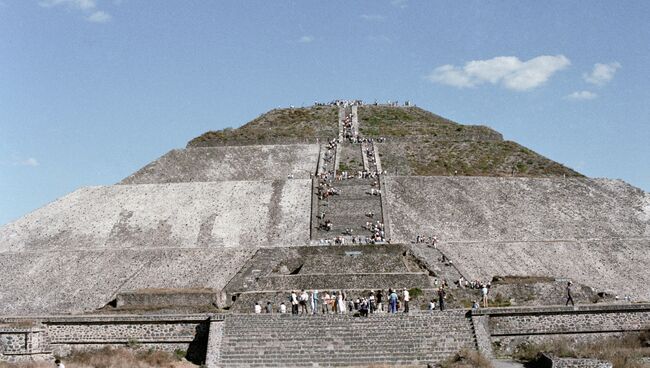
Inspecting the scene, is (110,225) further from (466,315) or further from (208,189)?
(466,315)

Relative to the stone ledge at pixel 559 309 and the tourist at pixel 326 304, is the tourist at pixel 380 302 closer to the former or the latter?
the tourist at pixel 326 304

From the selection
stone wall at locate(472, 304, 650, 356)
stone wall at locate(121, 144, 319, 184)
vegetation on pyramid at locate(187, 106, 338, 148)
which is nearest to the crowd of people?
stone wall at locate(472, 304, 650, 356)

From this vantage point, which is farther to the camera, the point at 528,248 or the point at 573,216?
the point at 573,216

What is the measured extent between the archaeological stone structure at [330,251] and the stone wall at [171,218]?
137 millimetres

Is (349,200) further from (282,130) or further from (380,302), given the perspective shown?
(380,302)

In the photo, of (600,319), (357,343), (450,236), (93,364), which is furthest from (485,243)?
(93,364)

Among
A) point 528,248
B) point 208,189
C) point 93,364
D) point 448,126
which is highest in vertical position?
point 448,126

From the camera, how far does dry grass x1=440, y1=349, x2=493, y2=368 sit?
20.4 metres

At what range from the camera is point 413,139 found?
59750mm

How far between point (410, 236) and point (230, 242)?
29.7 ft

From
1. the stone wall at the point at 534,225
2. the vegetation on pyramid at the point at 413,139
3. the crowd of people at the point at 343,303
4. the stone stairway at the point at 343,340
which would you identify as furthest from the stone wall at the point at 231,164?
the stone stairway at the point at 343,340

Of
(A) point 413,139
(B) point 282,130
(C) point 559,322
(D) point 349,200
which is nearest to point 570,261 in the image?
(D) point 349,200

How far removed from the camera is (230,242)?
4075cm

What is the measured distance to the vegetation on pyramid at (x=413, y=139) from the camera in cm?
5359
